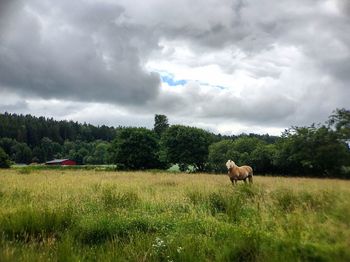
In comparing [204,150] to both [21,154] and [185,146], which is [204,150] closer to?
[185,146]

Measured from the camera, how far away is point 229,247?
21.1 feet

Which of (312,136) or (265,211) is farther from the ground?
(312,136)

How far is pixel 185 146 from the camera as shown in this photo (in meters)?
74.8

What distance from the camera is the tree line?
44.0 metres

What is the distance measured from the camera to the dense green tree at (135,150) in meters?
72.1

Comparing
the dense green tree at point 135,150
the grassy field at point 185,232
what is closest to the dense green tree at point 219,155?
the dense green tree at point 135,150

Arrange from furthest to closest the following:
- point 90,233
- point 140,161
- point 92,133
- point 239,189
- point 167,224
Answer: point 92,133, point 140,161, point 239,189, point 167,224, point 90,233

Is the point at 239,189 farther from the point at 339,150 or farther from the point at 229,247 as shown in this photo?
the point at 339,150

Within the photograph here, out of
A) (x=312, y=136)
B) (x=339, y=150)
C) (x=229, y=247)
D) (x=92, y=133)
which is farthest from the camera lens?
(x=92, y=133)

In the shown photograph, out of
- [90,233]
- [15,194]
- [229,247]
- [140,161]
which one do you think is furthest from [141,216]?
[140,161]

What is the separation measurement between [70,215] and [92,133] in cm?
18780

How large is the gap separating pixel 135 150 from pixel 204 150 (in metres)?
13.8

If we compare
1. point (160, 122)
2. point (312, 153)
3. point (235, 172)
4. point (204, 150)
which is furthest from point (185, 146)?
point (235, 172)

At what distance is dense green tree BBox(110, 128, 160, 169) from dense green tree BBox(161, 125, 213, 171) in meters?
2.71
